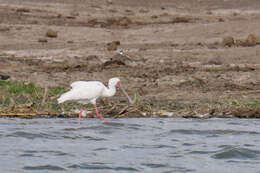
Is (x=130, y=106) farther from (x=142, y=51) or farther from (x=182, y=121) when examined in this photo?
(x=142, y=51)

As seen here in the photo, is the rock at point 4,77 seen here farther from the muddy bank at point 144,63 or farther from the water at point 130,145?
the water at point 130,145

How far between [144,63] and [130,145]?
865 cm

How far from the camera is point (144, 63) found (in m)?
17.7

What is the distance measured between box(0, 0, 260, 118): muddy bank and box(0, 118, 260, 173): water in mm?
738

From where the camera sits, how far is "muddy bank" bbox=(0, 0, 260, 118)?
11922 mm

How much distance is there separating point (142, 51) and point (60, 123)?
31.3ft

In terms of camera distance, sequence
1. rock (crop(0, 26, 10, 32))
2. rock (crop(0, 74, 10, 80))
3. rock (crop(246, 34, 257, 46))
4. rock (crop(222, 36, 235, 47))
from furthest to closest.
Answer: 1. rock (crop(0, 26, 10, 32))
2. rock (crop(222, 36, 235, 47))
3. rock (crop(246, 34, 257, 46))
4. rock (crop(0, 74, 10, 80))

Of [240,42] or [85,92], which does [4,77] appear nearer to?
[85,92]

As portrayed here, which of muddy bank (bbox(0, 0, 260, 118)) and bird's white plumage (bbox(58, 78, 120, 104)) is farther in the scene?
muddy bank (bbox(0, 0, 260, 118))

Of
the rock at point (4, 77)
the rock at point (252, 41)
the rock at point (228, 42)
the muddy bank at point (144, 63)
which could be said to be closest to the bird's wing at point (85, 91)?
the muddy bank at point (144, 63)

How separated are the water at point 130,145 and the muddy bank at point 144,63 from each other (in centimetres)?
74

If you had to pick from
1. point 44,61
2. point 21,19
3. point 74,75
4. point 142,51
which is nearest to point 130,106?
point 74,75

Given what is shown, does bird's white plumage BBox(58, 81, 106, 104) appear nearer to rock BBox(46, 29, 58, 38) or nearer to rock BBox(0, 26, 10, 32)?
rock BBox(46, 29, 58, 38)

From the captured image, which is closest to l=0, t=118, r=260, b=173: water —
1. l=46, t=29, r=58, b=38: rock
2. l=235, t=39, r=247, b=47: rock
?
l=235, t=39, r=247, b=47: rock
